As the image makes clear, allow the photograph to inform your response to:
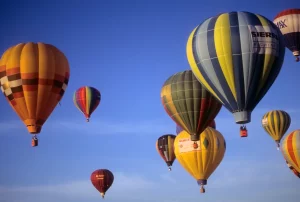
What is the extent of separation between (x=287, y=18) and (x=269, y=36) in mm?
13732

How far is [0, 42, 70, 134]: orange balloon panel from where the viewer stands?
33562 millimetres

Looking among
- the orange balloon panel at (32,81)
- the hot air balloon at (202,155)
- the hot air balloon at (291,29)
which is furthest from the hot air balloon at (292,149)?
the orange balloon panel at (32,81)

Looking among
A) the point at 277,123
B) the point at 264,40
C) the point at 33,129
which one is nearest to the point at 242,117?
the point at 264,40

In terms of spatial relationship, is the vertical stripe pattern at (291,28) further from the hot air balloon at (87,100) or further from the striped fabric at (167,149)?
the hot air balloon at (87,100)

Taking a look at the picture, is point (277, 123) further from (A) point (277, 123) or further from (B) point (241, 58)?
(B) point (241, 58)

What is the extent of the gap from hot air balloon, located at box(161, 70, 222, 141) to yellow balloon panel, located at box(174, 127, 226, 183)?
3332 mm

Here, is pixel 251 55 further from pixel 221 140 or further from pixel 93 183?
pixel 93 183

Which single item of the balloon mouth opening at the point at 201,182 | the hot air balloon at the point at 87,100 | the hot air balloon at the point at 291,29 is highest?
the hot air balloon at the point at 291,29

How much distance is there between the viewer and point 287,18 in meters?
43.3

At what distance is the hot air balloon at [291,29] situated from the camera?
42.8m

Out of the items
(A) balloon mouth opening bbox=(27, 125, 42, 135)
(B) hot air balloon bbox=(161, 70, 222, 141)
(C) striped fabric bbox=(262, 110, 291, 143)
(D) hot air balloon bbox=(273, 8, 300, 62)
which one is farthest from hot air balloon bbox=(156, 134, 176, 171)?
(A) balloon mouth opening bbox=(27, 125, 42, 135)

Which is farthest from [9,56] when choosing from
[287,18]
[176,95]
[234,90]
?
[287,18]

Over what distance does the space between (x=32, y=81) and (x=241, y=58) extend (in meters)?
12.1

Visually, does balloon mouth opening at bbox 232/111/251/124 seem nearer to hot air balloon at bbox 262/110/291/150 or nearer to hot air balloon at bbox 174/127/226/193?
hot air balloon at bbox 174/127/226/193
